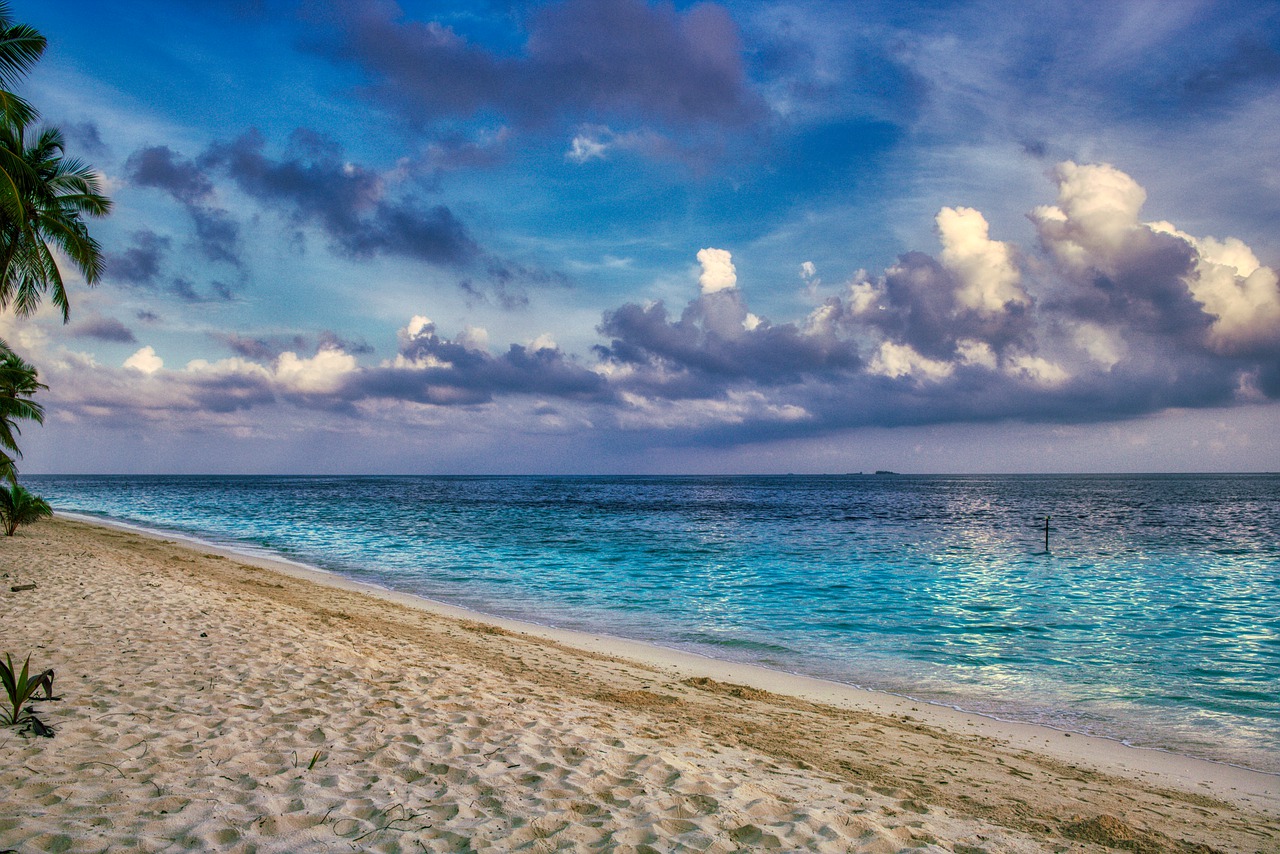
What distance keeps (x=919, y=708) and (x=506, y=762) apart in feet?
23.4

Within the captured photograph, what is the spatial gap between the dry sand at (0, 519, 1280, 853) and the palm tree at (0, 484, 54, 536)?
15.4m

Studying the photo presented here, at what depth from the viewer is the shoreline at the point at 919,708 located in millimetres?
8094

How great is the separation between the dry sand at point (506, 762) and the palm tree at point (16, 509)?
1538 centimetres

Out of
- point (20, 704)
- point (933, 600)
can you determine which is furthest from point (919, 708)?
point (20, 704)

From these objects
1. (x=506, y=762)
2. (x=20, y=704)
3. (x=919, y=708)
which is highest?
(x=20, y=704)

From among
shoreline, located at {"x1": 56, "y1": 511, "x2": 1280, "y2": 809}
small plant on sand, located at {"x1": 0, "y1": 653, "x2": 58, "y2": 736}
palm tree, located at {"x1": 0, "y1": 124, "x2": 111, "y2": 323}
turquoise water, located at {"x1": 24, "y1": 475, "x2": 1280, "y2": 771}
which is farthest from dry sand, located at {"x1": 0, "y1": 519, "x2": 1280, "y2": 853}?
palm tree, located at {"x1": 0, "y1": 124, "x2": 111, "y2": 323}

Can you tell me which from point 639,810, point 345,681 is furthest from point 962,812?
point 345,681

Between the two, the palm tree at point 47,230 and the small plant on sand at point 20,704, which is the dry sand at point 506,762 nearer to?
the small plant on sand at point 20,704

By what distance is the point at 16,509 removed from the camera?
23.2 meters

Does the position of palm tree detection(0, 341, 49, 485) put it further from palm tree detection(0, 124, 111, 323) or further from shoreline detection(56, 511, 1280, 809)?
shoreline detection(56, 511, 1280, 809)

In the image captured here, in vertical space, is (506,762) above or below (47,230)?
below

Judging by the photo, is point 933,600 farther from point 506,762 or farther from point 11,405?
point 11,405

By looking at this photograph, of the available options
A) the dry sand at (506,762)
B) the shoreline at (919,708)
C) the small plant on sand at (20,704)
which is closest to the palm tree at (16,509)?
the dry sand at (506,762)

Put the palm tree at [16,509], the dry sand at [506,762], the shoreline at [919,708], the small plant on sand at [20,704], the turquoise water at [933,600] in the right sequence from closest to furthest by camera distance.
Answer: the dry sand at [506,762], the small plant on sand at [20,704], the shoreline at [919,708], the turquoise water at [933,600], the palm tree at [16,509]
